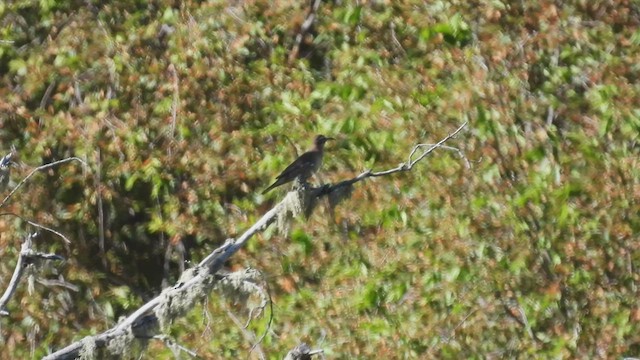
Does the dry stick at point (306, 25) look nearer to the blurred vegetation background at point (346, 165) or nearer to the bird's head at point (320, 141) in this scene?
the blurred vegetation background at point (346, 165)

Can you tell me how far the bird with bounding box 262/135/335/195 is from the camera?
28.6ft

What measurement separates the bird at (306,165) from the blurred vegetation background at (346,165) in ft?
2.70

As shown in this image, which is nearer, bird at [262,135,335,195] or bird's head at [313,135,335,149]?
bird at [262,135,335,195]

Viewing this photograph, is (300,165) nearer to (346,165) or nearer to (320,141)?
(320,141)

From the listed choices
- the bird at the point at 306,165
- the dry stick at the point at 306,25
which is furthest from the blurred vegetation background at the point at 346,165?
the bird at the point at 306,165

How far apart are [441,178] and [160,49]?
2.79m

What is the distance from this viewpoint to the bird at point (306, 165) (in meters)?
8.70

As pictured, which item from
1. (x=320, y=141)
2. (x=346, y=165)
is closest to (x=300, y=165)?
(x=320, y=141)

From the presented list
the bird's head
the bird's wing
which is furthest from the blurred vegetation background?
the bird's wing

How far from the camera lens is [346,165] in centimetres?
1034

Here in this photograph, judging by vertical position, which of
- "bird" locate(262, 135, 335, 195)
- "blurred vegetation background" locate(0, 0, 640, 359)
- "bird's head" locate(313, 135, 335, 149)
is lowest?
"blurred vegetation background" locate(0, 0, 640, 359)

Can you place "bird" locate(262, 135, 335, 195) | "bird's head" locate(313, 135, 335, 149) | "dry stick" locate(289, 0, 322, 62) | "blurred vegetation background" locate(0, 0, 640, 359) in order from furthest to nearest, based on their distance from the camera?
"dry stick" locate(289, 0, 322, 62) < "blurred vegetation background" locate(0, 0, 640, 359) < "bird's head" locate(313, 135, 335, 149) < "bird" locate(262, 135, 335, 195)

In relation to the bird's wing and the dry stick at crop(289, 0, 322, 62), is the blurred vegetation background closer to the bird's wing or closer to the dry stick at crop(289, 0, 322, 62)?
the dry stick at crop(289, 0, 322, 62)

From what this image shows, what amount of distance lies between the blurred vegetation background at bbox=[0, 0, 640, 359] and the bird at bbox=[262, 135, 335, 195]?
32.4 inches
